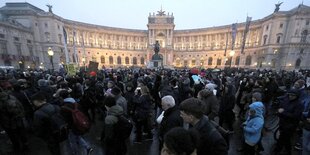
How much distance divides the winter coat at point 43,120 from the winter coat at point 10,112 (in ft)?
4.77

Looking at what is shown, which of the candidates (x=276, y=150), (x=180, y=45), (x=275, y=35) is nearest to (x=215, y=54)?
(x=180, y=45)

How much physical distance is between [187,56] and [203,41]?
9911mm

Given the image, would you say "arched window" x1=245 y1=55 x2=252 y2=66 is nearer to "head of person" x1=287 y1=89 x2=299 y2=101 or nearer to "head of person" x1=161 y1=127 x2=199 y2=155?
"head of person" x1=287 y1=89 x2=299 y2=101

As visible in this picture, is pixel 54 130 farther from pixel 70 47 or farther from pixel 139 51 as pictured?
pixel 139 51

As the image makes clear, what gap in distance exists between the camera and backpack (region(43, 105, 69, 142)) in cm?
323

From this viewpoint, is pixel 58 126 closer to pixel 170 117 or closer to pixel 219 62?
pixel 170 117

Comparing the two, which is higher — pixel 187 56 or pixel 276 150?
pixel 187 56

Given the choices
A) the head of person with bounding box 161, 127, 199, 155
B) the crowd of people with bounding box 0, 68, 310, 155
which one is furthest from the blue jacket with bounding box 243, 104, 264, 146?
the head of person with bounding box 161, 127, 199, 155

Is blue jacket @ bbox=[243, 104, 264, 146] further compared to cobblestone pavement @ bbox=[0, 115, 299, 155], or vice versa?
cobblestone pavement @ bbox=[0, 115, 299, 155]

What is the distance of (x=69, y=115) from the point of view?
3467 millimetres

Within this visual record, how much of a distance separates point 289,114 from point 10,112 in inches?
291

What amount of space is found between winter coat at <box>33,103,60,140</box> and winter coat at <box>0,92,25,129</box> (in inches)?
57.3

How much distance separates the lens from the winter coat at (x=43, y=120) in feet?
10.3

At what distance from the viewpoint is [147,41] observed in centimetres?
7369
